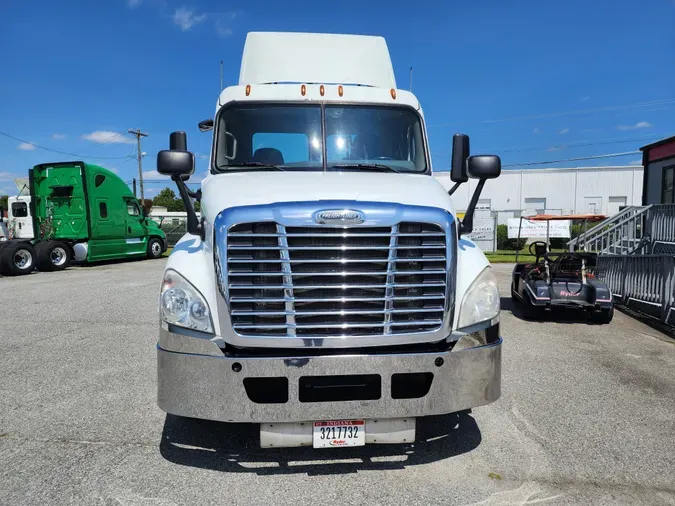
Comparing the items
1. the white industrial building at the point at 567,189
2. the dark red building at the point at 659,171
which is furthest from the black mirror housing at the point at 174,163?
the white industrial building at the point at 567,189

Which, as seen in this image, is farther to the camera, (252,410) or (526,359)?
(526,359)

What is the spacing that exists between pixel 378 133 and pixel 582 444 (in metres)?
3.01

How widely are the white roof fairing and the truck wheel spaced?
17.1 metres

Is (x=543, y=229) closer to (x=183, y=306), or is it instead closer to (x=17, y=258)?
(x=17, y=258)

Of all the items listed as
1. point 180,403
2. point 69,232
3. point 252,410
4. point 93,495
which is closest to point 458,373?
point 252,410

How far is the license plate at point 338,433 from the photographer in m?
3.06

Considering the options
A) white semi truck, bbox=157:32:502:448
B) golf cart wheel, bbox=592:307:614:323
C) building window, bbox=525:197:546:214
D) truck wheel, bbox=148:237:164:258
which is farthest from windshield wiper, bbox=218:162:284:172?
building window, bbox=525:197:546:214

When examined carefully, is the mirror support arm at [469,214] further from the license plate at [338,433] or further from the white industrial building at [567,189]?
the white industrial building at [567,189]

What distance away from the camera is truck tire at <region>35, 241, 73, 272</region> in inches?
644

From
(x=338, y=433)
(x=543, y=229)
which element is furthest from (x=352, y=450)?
(x=543, y=229)

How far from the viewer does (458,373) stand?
10.2ft

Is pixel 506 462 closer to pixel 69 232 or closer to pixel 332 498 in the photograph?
pixel 332 498

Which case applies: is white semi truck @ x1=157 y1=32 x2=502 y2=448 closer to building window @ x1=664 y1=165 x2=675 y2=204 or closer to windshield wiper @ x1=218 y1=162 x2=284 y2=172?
windshield wiper @ x1=218 y1=162 x2=284 y2=172

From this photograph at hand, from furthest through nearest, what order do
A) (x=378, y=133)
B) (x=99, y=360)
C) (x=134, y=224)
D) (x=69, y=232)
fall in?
(x=134, y=224), (x=69, y=232), (x=99, y=360), (x=378, y=133)
